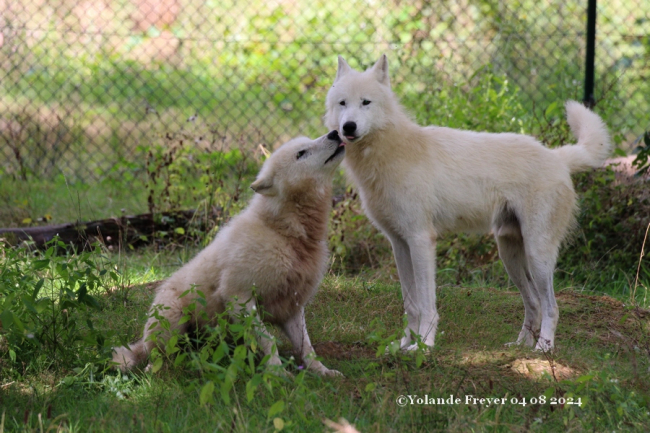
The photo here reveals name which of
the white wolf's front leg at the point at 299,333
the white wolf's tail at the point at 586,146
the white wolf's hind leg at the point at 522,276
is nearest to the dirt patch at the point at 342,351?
the white wolf's front leg at the point at 299,333

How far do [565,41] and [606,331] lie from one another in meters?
6.71

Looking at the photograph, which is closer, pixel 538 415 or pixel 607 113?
pixel 538 415

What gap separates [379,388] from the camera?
3281 mm

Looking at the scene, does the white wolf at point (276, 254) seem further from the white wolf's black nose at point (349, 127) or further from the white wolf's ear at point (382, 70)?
the white wolf's ear at point (382, 70)

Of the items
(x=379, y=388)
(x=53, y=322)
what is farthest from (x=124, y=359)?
(x=379, y=388)

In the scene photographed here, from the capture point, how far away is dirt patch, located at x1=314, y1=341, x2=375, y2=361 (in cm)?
393

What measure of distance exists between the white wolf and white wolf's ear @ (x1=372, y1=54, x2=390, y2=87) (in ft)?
2.53

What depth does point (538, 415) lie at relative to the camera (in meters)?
3.01

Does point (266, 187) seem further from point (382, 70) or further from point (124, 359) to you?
point (382, 70)

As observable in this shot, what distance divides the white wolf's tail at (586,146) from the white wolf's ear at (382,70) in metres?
1.20

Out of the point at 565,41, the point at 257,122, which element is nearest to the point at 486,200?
the point at 257,122

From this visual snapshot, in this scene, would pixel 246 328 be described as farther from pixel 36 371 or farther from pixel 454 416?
pixel 36 371

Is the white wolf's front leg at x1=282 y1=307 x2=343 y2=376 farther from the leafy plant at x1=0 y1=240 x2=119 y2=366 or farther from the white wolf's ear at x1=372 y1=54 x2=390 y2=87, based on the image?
the white wolf's ear at x1=372 y1=54 x2=390 y2=87

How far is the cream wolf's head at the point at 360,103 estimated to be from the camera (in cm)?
421
